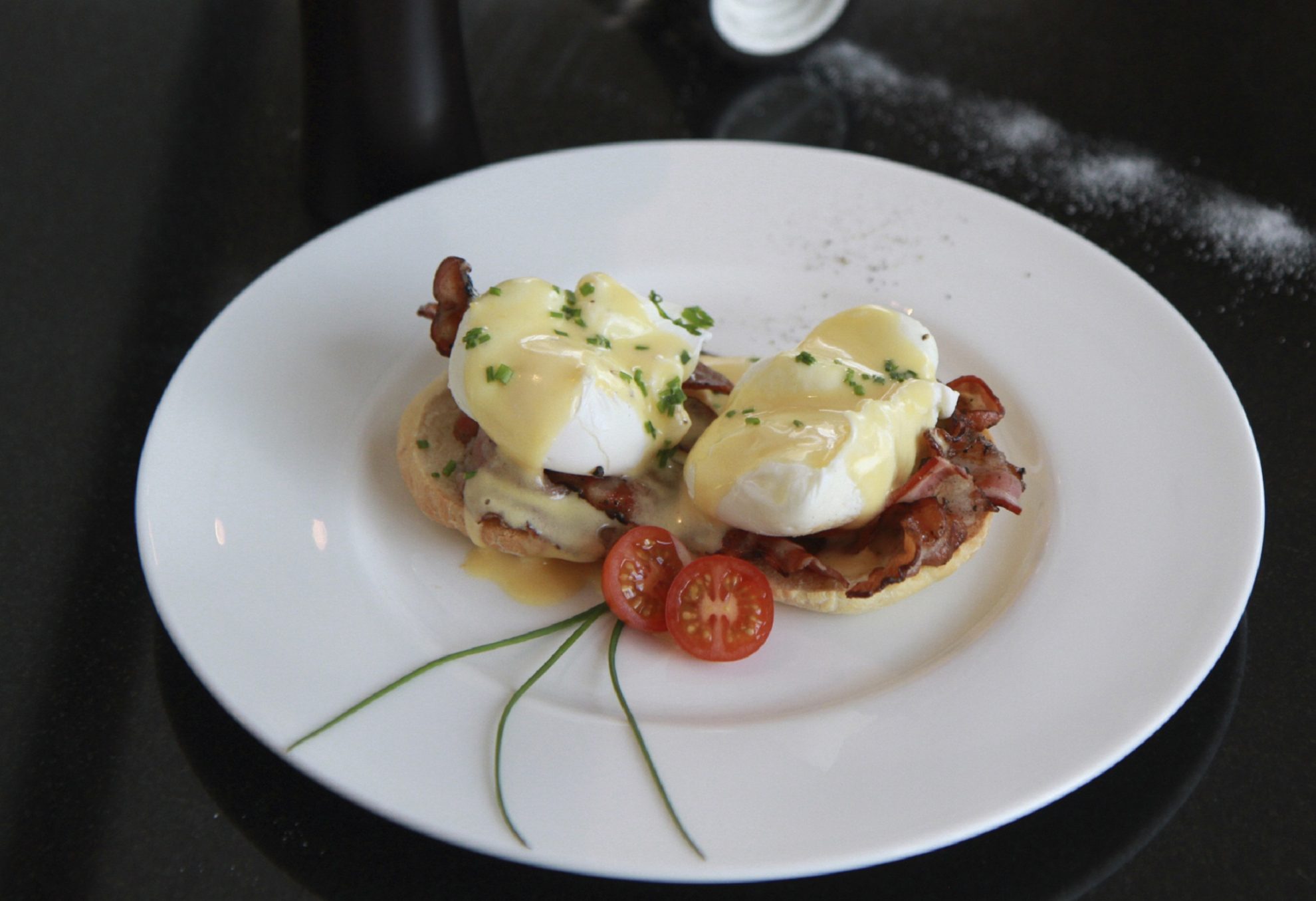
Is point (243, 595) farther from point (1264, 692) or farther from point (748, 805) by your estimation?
point (1264, 692)

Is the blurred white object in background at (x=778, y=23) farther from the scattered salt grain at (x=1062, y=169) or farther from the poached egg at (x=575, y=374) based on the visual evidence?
the poached egg at (x=575, y=374)

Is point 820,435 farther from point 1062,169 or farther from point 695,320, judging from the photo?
point 1062,169

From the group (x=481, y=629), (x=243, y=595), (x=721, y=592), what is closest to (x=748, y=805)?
(x=721, y=592)

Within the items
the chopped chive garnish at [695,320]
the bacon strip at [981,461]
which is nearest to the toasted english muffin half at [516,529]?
the bacon strip at [981,461]

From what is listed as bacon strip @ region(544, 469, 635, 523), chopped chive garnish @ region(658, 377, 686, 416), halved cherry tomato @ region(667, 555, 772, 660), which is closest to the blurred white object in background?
chopped chive garnish @ region(658, 377, 686, 416)

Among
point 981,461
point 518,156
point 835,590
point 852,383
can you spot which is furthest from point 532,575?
point 518,156

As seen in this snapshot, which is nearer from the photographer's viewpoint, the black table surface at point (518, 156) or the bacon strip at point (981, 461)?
the black table surface at point (518, 156)
